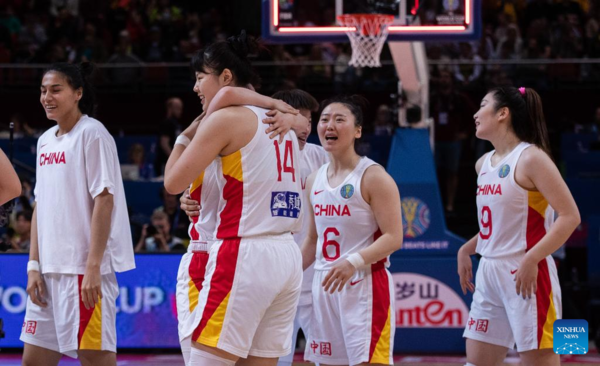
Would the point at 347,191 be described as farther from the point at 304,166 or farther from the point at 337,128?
the point at 304,166

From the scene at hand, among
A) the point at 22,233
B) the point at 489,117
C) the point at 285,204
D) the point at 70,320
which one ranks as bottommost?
the point at 22,233

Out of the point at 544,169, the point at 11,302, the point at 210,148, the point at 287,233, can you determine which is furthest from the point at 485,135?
the point at 11,302

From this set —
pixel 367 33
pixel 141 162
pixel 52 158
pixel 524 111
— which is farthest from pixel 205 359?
pixel 141 162

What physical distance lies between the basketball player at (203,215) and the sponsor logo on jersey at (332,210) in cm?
97

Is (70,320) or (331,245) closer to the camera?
(70,320)

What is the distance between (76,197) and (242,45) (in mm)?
1406

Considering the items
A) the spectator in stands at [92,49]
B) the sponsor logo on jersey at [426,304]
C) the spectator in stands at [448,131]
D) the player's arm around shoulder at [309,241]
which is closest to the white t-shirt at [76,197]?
the player's arm around shoulder at [309,241]

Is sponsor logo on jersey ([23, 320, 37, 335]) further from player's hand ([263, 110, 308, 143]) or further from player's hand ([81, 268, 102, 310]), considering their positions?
player's hand ([263, 110, 308, 143])

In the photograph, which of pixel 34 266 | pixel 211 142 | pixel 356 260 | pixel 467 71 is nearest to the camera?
pixel 211 142

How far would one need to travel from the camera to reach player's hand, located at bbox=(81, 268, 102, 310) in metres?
4.52

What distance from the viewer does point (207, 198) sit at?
12.5 feet

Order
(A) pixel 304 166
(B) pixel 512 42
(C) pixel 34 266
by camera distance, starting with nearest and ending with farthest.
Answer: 1. (C) pixel 34 266
2. (A) pixel 304 166
3. (B) pixel 512 42

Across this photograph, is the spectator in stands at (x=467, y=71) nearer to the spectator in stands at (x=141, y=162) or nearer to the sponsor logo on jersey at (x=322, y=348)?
the spectator in stands at (x=141, y=162)

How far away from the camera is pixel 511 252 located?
482 centimetres
